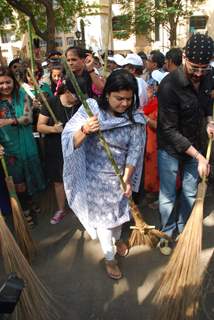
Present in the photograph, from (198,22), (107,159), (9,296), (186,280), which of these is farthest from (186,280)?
(198,22)

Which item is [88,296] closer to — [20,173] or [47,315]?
[47,315]

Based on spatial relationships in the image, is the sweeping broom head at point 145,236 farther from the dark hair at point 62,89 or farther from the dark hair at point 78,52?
the dark hair at point 78,52

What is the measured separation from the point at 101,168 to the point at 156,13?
1335 cm

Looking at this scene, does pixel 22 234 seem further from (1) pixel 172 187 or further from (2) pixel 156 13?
(2) pixel 156 13

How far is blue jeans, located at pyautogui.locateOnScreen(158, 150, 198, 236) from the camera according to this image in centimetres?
260

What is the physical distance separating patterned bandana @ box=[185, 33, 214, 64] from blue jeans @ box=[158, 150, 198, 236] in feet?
2.51

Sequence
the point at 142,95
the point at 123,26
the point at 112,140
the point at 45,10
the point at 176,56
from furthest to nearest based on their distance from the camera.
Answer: the point at 123,26, the point at 45,10, the point at 176,56, the point at 142,95, the point at 112,140

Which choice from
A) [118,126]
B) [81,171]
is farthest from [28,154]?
[118,126]

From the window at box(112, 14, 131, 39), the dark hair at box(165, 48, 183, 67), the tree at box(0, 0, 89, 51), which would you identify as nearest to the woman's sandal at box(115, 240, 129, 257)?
the dark hair at box(165, 48, 183, 67)

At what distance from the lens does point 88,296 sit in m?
2.36

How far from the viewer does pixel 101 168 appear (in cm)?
231

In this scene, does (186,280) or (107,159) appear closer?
(186,280)

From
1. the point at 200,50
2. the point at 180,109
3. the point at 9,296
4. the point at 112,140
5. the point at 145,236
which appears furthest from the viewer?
the point at 145,236

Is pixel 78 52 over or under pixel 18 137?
over
